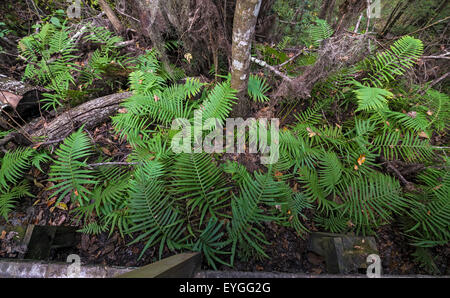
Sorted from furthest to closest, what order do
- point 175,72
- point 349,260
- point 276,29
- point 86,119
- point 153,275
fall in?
point 276,29, point 175,72, point 86,119, point 349,260, point 153,275

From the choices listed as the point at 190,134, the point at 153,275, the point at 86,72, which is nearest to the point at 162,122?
the point at 190,134

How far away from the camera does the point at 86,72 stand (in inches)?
93.6

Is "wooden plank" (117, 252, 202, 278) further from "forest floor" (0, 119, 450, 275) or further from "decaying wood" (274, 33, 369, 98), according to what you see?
"decaying wood" (274, 33, 369, 98)

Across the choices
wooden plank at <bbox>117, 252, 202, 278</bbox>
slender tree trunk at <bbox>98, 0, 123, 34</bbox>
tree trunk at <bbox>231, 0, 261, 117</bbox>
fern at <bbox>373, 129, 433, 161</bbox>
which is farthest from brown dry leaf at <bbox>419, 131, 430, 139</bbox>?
slender tree trunk at <bbox>98, 0, 123, 34</bbox>

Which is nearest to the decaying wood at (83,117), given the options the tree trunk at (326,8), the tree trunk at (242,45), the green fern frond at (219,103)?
the green fern frond at (219,103)

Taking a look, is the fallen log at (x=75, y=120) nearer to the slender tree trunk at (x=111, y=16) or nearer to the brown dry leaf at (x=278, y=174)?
the slender tree trunk at (x=111, y=16)

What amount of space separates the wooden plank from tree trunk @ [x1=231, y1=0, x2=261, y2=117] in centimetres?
→ 154

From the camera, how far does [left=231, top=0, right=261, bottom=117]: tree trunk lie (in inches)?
54.3

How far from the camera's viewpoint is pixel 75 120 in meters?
2.06

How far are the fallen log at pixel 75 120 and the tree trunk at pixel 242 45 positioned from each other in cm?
132

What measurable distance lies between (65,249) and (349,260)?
2.26 m

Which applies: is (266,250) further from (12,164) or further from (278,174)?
(12,164)
